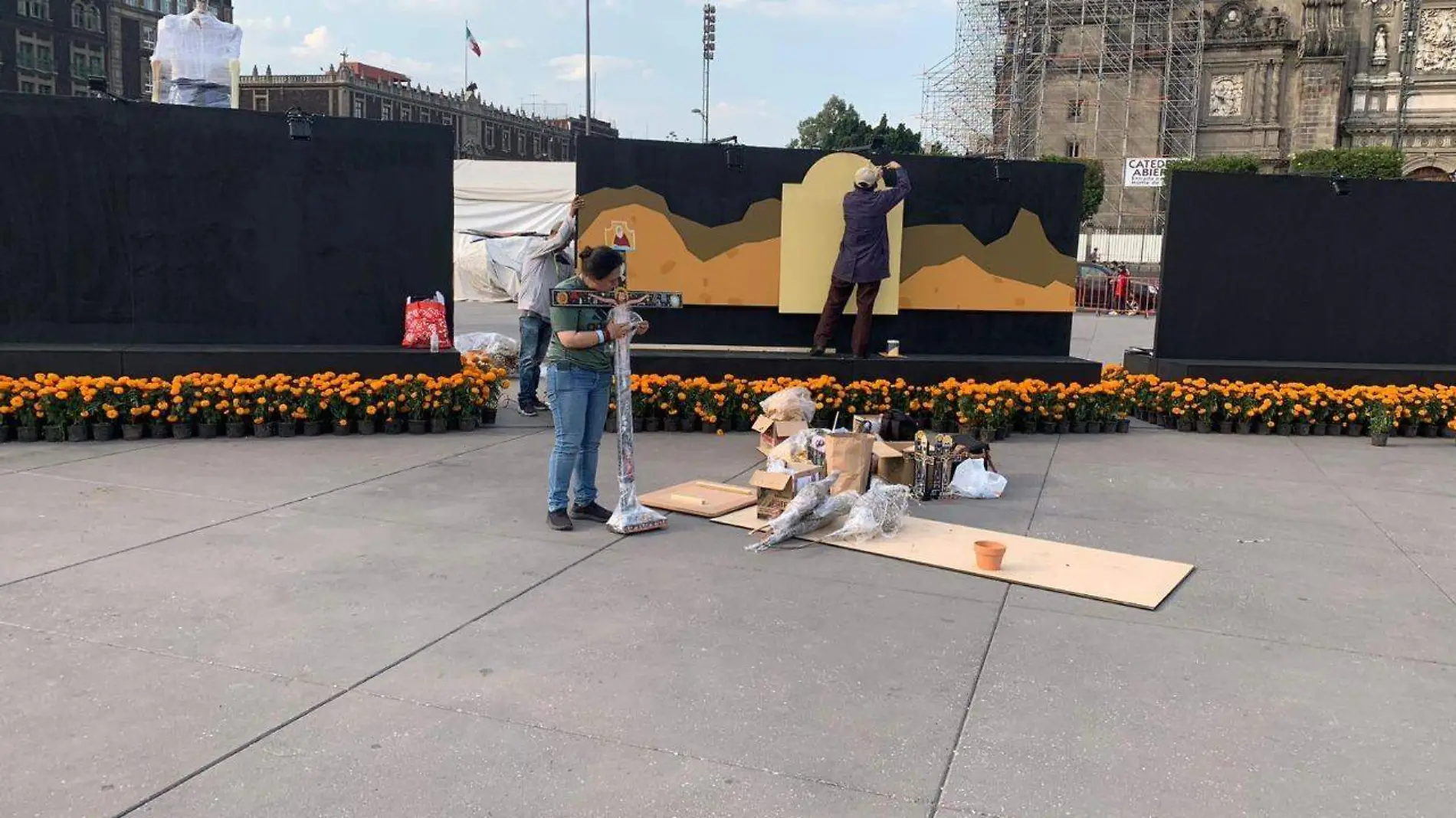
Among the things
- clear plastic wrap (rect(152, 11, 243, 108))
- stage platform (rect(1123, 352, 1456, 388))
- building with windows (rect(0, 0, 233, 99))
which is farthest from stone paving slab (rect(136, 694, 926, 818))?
building with windows (rect(0, 0, 233, 99))

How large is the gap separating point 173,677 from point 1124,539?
5.08m

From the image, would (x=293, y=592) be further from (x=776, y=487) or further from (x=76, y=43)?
(x=76, y=43)

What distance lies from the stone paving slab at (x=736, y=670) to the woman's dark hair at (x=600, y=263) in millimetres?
1742

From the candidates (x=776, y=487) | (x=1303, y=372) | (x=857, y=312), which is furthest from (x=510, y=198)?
(x=776, y=487)

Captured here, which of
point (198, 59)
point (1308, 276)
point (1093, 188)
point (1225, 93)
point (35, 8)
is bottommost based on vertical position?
point (1308, 276)

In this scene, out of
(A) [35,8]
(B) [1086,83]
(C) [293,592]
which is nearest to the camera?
(C) [293,592]

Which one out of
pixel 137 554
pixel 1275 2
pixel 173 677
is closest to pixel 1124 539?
pixel 173 677

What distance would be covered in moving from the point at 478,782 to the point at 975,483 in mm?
4890

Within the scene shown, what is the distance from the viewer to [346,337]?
9.80 m

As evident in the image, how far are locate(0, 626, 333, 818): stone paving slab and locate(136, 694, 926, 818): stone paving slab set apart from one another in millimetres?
174

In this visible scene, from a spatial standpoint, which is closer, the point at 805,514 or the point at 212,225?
the point at 805,514

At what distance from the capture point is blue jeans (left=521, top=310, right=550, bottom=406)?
33.6 ft

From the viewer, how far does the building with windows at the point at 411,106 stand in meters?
84.4

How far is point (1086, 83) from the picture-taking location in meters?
64.8
